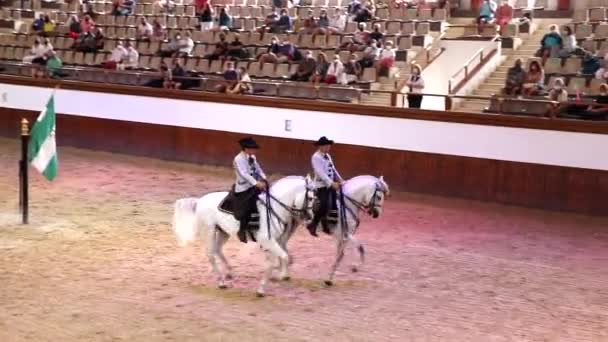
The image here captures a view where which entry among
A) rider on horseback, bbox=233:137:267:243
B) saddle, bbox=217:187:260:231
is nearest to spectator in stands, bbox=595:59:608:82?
rider on horseback, bbox=233:137:267:243

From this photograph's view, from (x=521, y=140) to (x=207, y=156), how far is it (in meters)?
7.58

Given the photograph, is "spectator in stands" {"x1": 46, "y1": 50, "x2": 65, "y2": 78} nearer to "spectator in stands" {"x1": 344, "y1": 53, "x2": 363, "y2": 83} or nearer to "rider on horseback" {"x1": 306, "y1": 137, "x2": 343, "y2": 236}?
"spectator in stands" {"x1": 344, "y1": 53, "x2": 363, "y2": 83}

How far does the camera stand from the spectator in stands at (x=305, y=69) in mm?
17578

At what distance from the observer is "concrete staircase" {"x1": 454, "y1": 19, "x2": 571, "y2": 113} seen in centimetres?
1602

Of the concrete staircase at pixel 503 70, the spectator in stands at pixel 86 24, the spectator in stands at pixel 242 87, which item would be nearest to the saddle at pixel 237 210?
the concrete staircase at pixel 503 70

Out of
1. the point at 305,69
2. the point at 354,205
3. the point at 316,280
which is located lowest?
the point at 316,280

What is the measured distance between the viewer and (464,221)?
44.3 ft

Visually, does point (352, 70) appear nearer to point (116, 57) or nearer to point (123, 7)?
point (116, 57)

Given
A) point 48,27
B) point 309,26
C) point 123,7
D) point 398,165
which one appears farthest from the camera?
point 123,7

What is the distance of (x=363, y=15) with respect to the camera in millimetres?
20906

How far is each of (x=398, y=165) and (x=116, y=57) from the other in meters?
8.98

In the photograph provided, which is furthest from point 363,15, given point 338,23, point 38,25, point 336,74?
point 38,25

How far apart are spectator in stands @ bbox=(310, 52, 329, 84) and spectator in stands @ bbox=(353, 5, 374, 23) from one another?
3.74m

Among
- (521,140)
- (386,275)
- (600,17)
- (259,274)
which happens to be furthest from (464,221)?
(600,17)
